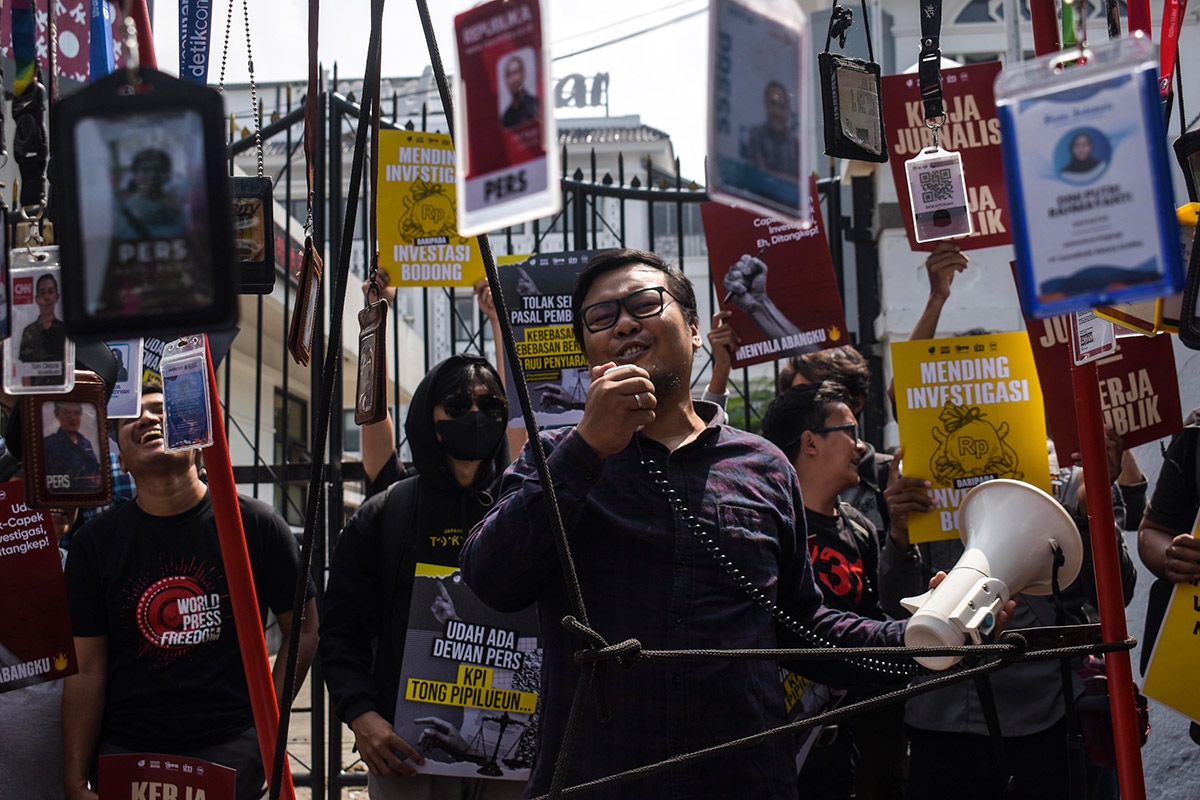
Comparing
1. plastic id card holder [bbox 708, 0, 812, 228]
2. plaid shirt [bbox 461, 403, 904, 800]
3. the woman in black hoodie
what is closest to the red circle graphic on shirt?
the woman in black hoodie

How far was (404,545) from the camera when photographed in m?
3.19

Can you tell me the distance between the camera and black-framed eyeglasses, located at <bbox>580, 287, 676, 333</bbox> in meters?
2.21

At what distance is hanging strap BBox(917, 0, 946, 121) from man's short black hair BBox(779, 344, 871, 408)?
1902 millimetres

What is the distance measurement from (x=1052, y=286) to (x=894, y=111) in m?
2.65

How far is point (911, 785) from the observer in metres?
3.27

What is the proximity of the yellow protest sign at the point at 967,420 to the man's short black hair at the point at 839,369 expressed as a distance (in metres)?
0.68

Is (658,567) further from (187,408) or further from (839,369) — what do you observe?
(839,369)

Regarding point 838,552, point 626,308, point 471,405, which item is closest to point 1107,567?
point 626,308

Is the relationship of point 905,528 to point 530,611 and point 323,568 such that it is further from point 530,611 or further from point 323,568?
point 323,568

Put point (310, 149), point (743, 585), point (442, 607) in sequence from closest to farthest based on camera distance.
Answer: point (310, 149), point (743, 585), point (442, 607)

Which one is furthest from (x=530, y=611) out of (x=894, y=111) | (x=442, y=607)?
(x=894, y=111)

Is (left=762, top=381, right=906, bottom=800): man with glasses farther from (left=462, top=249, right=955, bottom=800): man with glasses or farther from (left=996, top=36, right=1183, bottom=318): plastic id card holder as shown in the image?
(left=996, top=36, right=1183, bottom=318): plastic id card holder

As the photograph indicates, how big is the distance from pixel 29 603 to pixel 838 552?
202 centimetres

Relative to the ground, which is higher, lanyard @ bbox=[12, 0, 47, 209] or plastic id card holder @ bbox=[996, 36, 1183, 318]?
lanyard @ bbox=[12, 0, 47, 209]
